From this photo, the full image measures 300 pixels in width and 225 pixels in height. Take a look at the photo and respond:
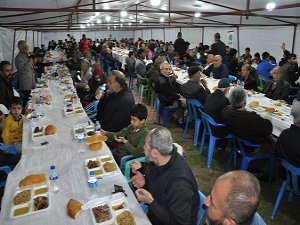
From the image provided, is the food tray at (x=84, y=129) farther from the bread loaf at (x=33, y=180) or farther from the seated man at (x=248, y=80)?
the seated man at (x=248, y=80)

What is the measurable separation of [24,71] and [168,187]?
5.98 m

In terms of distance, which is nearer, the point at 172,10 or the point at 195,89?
the point at 195,89

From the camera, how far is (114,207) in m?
2.10

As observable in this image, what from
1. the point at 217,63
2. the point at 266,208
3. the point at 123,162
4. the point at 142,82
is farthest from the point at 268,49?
the point at 123,162

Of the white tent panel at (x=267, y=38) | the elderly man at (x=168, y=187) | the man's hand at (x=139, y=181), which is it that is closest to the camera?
the elderly man at (x=168, y=187)

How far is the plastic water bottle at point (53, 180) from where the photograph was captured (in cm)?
233

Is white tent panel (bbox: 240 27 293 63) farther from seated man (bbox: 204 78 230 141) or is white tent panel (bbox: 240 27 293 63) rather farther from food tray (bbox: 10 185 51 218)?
food tray (bbox: 10 185 51 218)

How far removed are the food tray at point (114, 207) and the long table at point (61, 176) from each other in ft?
0.16

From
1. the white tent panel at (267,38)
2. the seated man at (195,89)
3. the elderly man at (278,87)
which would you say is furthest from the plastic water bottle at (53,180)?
the white tent panel at (267,38)

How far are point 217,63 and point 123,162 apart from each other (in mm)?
5024

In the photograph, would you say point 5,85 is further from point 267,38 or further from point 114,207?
point 267,38

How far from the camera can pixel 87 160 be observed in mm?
2809

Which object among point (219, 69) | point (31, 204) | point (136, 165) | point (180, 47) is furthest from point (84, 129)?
point (180, 47)

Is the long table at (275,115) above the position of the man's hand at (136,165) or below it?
above
